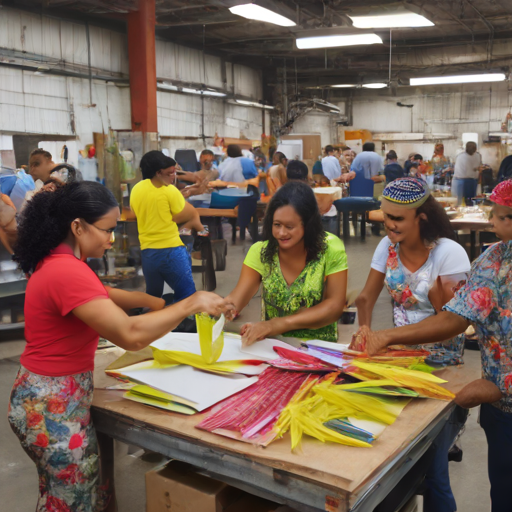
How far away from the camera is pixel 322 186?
10.7 m

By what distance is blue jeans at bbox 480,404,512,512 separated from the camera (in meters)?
1.95

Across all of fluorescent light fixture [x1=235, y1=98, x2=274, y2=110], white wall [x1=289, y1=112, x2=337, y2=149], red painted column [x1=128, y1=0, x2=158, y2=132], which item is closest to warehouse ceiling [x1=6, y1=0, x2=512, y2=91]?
red painted column [x1=128, y1=0, x2=158, y2=132]

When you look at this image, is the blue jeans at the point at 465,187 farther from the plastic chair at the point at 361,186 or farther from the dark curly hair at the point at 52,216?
the dark curly hair at the point at 52,216

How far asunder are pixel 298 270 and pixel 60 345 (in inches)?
46.1

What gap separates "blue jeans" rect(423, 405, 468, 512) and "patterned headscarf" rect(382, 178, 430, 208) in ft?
3.01

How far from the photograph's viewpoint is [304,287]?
2.57 meters

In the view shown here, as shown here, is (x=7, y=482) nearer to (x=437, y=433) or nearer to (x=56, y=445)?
(x=56, y=445)

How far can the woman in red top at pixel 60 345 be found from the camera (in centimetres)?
178

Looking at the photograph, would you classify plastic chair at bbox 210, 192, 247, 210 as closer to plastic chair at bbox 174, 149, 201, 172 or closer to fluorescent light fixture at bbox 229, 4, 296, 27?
fluorescent light fixture at bbox 229, 4, 296, 27

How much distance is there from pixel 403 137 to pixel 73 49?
12.6 metres

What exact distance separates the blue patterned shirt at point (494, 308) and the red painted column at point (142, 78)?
29.6ft

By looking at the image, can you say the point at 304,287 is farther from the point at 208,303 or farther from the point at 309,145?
the point at 309,145

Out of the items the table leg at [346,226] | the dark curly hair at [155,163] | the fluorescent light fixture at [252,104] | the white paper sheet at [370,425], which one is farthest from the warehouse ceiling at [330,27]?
the white paper sheet at [370,425]

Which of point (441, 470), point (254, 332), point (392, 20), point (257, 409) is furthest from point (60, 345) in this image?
point (392, 20)
